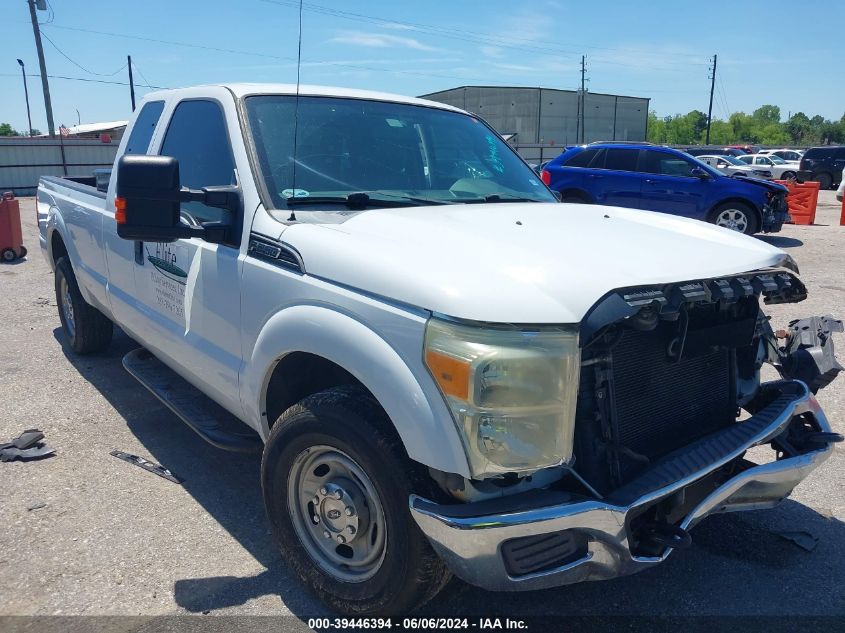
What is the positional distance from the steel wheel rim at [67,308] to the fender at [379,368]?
3.84 m

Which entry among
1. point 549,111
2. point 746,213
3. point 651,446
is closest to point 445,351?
point 651,446

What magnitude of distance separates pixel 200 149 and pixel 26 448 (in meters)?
2.16

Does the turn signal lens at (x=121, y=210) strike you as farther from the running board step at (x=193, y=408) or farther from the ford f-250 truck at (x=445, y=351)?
the running board step at (x=193, y=408)

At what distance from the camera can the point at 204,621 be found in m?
2.85

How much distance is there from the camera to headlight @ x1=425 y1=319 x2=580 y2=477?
2158 millimetres

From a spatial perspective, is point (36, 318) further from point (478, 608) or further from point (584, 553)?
point (584, 553)

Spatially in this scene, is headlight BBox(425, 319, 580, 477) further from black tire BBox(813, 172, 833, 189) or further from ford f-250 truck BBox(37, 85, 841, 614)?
black tire BBox(813, 172, 833, 189)

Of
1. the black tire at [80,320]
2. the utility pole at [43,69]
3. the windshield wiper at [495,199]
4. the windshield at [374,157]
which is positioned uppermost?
the utility pole at [43,69]

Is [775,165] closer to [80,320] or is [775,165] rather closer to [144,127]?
[80,320]

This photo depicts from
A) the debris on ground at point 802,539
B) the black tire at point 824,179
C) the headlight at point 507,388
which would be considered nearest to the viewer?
the headlight at point 507,388

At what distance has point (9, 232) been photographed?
11.3m

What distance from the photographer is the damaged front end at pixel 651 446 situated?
7.34 feet

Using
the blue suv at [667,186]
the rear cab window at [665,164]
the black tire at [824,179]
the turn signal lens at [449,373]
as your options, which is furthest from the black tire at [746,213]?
the black tire at [824,179]

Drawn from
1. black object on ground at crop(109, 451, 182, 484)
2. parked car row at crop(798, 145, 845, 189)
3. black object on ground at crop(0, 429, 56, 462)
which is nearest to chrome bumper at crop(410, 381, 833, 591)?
black object on ground at crop(109, 451, 182, 484)
